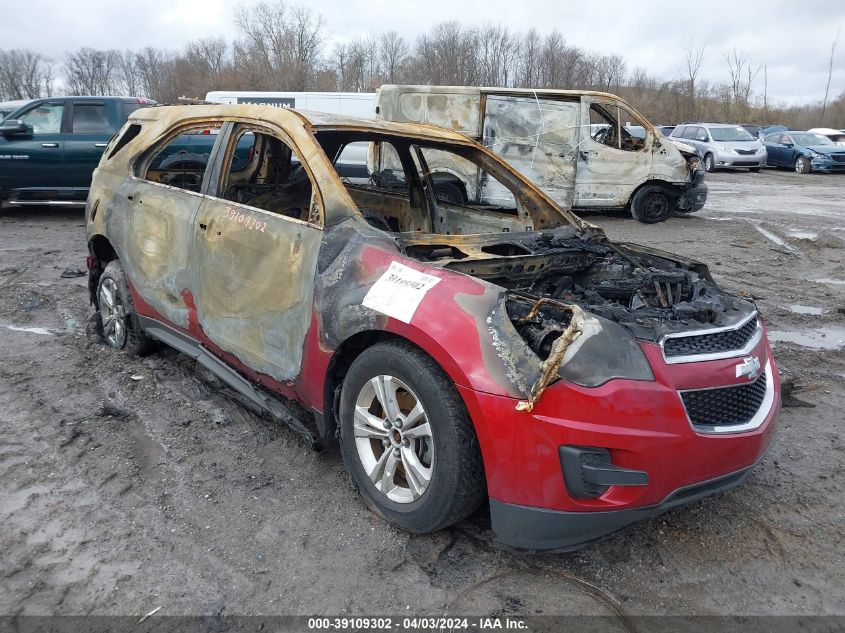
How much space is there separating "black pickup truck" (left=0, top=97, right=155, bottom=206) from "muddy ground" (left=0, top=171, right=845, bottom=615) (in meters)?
6.73

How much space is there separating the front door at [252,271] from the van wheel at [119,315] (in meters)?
1.03

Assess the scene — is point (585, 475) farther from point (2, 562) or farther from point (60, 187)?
point (60, 187)

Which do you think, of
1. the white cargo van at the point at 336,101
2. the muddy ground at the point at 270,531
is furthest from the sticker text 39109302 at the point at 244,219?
the white cargo van at the point at 336,101

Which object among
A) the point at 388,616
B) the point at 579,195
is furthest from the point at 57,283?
the point at 579,195

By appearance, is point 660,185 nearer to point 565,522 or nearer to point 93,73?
point 565,522

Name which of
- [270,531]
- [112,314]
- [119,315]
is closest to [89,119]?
Result: [112,314]

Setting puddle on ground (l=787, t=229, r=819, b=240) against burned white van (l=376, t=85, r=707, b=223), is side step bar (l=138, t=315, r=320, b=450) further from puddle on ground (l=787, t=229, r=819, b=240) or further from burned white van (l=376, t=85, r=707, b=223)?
puddle on ground (l=787, t=229, r=819, b=240)

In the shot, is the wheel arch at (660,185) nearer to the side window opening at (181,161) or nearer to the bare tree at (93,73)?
the side window opening at (181,161)

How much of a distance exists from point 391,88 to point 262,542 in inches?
374

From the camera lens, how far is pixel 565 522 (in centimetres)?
232

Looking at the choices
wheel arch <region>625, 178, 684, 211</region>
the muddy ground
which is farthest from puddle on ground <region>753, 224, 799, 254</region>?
the muddy ground

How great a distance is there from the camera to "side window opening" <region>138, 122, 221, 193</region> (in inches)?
164

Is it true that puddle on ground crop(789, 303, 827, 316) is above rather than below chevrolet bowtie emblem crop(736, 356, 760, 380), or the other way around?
below

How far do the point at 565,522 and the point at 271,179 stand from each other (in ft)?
9.94
